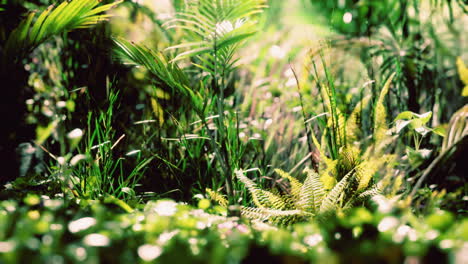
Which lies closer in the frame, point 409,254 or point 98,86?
point 409,254

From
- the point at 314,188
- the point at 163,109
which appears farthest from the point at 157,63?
the point at 314,188

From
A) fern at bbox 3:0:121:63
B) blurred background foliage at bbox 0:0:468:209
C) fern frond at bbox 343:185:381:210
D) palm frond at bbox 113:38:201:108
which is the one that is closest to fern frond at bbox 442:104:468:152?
blurred background foliage at bbox 0:0:468:209

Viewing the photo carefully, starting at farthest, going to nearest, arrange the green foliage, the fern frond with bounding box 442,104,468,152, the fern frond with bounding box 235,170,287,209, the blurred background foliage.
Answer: the blurred background foliage
the fern frond with bounding box 235,170,287,209
the fern frond with bounding box 442,104,468,152
the green foliage

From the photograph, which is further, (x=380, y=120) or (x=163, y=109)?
(x=163, y=109)

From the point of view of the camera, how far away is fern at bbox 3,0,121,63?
1599 millimetres

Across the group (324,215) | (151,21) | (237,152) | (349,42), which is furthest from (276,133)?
(151,21)

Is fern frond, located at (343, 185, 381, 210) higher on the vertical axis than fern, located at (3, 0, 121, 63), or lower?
lower

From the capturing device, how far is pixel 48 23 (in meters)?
1.63

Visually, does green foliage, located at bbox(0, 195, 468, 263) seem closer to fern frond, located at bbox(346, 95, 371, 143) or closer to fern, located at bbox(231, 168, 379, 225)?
fern, located at bbox(231, 168, 379, 225)

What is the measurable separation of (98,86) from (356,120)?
134 centimetres

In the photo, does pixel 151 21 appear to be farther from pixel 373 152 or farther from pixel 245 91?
pixel 373 152

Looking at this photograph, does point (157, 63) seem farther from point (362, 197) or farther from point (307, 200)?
point (362, 197)

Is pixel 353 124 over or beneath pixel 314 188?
over

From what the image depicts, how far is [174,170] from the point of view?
2.05 m
